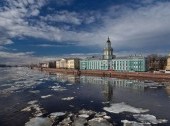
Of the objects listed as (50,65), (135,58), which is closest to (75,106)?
(135,58)

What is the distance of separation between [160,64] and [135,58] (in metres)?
17.9

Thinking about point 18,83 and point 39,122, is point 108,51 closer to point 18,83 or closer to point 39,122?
point 18,83

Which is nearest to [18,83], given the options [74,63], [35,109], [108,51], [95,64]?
[35,109]

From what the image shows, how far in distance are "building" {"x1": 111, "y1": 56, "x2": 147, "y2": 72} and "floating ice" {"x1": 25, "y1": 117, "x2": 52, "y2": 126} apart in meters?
51.1

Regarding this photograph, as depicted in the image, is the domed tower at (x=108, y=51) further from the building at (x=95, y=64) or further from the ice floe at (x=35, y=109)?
the ice floe at (x=35, y=109)

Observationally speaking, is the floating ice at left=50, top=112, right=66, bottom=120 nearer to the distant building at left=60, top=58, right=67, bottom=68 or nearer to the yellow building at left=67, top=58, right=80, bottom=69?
the yellow building at left=67, top=58, right=80, bottom=69

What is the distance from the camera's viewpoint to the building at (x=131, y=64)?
62969 millimetres

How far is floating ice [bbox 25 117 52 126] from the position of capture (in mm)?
13792

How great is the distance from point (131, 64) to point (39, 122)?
54.9 m

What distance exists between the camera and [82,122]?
14.3m

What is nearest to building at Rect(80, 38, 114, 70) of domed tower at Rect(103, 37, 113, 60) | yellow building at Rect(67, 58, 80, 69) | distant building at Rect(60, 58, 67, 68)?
domed tower at Rect(103, 37, 113, 60)

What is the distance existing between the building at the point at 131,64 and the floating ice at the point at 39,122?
5113 centimetres

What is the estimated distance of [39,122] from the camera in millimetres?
14141

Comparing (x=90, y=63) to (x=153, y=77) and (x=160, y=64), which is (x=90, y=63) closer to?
(x=160, y=64)
